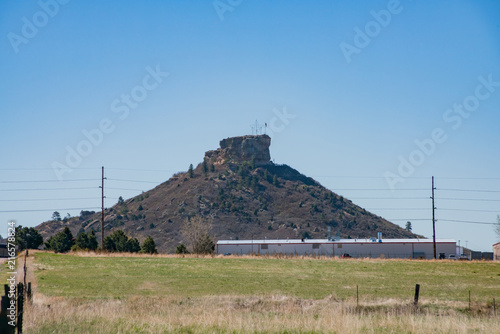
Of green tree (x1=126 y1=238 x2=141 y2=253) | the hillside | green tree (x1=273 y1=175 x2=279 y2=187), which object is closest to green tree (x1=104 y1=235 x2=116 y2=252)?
green tree (x1=126 y1=238 x2=141 y2=253)

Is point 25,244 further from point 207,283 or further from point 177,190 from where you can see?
point 177,190

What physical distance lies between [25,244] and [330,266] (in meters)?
40.6

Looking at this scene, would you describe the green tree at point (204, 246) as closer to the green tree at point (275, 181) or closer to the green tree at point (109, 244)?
the green tree at point (109, 244)

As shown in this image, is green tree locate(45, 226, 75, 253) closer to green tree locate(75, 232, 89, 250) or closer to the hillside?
green tree locate(75, 232, 89, 250)

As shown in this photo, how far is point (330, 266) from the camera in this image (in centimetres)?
6016

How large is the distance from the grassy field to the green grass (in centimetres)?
8

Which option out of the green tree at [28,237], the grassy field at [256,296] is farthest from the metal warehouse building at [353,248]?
the green tree at [28,237]

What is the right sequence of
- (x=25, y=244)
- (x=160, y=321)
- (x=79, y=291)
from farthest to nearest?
(x=25, y=244) < (x=79, y=291) < (x=160, y=321)

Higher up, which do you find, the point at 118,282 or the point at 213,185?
the point at 213,185

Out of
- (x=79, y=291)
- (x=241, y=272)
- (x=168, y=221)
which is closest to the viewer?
(x=79, y=291)

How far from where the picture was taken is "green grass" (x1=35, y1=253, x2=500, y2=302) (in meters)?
38.1

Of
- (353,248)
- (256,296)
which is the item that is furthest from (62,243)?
(256,296)

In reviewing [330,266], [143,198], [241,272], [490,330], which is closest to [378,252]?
[330,266]

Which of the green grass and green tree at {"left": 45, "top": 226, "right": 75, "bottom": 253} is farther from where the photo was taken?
green tree at {"left": 45, "top": 226, "right": 75, "bottom": 253}
